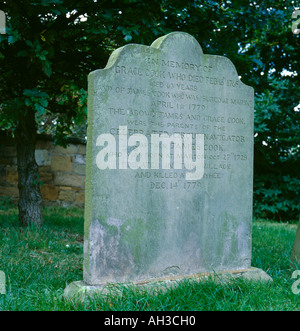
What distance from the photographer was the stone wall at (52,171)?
8047mm

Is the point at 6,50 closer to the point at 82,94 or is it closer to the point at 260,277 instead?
the point at 82,94

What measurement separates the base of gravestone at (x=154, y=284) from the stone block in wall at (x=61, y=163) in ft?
16.8

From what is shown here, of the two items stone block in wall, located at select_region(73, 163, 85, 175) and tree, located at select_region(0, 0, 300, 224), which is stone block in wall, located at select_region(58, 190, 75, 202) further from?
tree, located at select_region(0, 0, 300, 224)

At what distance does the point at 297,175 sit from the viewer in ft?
29.5

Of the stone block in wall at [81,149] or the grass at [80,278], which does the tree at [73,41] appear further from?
the stone block in wall at [81,149]

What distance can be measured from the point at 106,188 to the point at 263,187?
681cm

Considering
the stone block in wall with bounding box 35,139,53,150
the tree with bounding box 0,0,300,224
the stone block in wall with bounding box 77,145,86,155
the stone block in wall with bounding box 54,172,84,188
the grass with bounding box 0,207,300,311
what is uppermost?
the tree with bounding box 0,0,300,224

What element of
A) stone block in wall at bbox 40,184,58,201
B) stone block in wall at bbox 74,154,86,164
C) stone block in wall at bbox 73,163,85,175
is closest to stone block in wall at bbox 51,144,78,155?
stone block in wall at bbox 74,154,86,164

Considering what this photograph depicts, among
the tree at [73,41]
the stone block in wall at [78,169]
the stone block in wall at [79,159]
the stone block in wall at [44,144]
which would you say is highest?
the tree at [73,41]

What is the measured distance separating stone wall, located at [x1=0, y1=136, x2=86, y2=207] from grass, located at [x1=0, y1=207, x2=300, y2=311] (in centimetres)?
241

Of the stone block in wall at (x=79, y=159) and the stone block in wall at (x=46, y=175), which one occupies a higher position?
the stone block in wall at (x=79, y=159)

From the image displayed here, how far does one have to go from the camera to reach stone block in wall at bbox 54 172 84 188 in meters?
8.15

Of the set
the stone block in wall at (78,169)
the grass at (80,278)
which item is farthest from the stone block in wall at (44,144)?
the grass at (80,278)

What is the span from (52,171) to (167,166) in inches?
199
